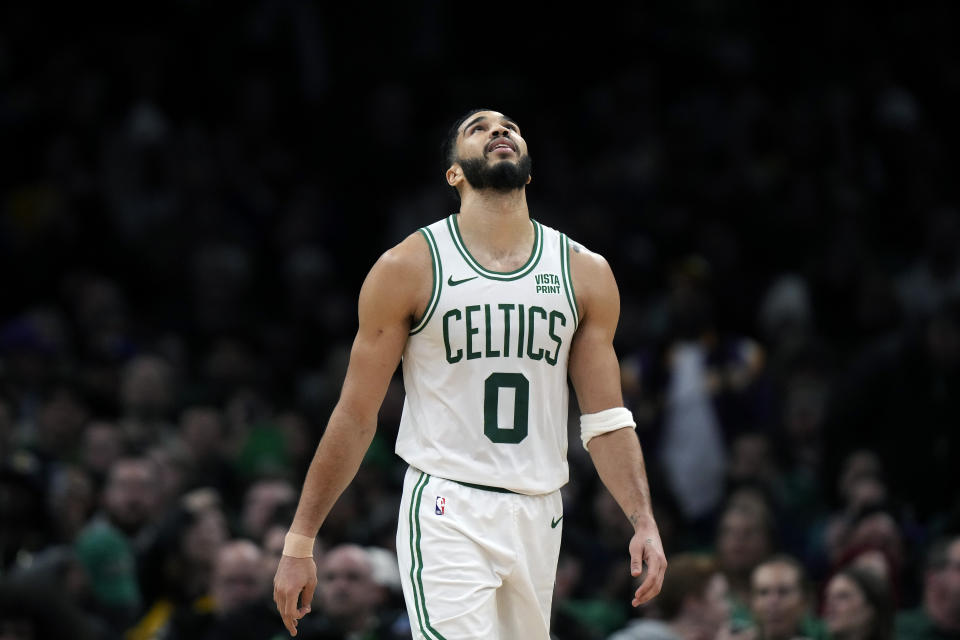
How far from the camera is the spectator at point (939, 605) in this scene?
855 centimetres

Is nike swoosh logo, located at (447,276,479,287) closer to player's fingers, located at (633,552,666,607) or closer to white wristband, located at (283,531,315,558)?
white wristband, located at (283,531,315,558)

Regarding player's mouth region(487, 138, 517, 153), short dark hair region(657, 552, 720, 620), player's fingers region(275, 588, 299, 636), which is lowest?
player's fingers region(275, 588, 299, 636)

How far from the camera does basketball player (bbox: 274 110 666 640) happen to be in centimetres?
561

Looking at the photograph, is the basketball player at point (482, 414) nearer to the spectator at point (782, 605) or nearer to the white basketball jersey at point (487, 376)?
the white basketball jersey at point (487, 376)

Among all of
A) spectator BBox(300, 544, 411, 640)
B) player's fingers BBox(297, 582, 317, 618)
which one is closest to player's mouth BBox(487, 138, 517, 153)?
player's fingers BBox(297, 582, 317, 618)

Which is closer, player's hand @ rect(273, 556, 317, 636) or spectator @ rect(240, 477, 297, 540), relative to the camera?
player's hand @ rect(273, 556, 317, 636)

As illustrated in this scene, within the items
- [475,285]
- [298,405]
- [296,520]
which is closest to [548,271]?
[475,285]

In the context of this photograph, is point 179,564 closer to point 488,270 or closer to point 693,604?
point 693,604

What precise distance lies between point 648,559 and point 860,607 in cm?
288

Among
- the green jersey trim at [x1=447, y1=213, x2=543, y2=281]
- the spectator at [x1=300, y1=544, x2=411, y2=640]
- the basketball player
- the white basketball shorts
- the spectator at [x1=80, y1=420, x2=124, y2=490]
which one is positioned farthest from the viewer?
the spectator at [x1=80, y1=420, x2=124, y2=490]

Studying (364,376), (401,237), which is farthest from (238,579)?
(401,237)

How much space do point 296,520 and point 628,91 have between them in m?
11.1

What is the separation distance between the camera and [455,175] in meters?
6.06

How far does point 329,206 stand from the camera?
15.5 metres
